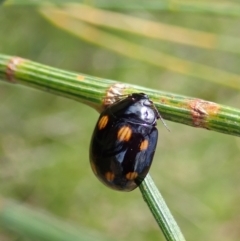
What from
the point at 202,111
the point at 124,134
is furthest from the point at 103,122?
the point at 202,111

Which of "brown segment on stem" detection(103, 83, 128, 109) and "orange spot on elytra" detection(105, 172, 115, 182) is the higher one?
"brown segment on stem" detection(103, 83, 128, 109)

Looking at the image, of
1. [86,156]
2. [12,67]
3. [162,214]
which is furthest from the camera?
[86,156]

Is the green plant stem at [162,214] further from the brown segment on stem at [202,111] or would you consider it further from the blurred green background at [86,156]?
the blurred green background at [86,156]

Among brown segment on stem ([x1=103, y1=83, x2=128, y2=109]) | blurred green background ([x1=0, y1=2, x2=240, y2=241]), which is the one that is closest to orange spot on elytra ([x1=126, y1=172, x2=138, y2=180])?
brown segment on stem ([x1=103, y1=83, x2=128, y2=109])

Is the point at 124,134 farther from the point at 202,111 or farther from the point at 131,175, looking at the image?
the point at 202,111

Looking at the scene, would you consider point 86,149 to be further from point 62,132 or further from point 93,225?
point 93,225

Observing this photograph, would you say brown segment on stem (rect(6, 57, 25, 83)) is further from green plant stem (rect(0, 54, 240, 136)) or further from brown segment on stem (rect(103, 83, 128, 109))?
brown segment on stem (rect(103, 83, 128, 109))

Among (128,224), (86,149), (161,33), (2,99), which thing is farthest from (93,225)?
(161,33)
